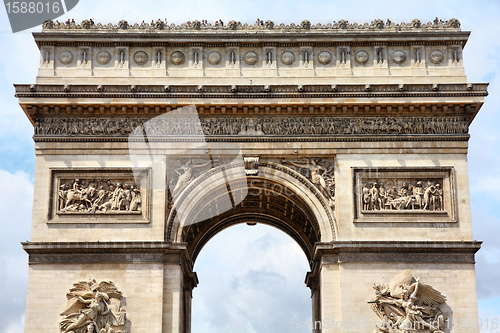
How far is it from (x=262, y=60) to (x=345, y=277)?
27.2 feet

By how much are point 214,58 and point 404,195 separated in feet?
27.1

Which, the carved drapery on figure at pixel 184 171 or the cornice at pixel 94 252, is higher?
the carved drapery on figure at pixel 184 171

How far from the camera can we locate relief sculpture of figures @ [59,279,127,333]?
2891 centimetres

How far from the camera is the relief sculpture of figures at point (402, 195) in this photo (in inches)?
1206

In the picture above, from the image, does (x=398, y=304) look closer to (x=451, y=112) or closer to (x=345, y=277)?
(x=345, y=277)

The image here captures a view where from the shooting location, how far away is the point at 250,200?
3434 centimetres

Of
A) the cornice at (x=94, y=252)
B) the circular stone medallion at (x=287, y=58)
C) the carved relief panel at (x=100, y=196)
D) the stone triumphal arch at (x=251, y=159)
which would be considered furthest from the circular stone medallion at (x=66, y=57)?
the circular stone medallion at (x=287, y=58)

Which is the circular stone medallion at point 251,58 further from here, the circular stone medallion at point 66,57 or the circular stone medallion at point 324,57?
the circular stone medallion at point 66,57

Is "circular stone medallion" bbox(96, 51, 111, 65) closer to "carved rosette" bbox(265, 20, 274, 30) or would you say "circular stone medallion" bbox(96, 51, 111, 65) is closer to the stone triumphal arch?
the stone triumphal arch

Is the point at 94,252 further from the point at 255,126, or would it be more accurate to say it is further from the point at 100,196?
the point at 255,126

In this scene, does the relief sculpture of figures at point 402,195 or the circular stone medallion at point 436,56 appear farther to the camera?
the circular stone medallion at point 436,56

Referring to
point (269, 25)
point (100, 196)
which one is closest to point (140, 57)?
point (269, 25)

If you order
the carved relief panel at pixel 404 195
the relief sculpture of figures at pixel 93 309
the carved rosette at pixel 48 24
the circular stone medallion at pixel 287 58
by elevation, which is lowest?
the relief sculpture of figures at pixel 93 309

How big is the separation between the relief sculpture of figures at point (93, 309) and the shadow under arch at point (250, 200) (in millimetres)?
2755
